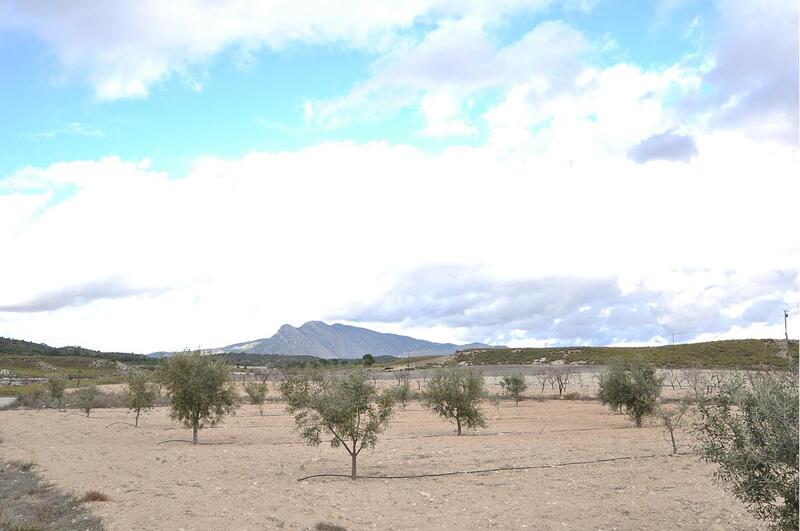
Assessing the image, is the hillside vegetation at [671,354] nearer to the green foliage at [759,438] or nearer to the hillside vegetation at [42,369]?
the green foliage at [759,438]

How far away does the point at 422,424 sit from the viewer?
1841 inches

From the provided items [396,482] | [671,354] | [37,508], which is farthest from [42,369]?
[396,482]

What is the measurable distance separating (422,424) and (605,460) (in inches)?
917

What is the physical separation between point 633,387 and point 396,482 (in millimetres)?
25419

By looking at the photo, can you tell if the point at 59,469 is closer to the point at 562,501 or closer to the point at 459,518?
the point at 459,518

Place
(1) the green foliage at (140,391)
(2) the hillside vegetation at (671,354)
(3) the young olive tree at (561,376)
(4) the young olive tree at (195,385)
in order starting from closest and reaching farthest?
(4) the young olive tree at (195,385) → (1) the green foliage at (140,391) → (3) the young olive tree at (561,376) → (2) the hillside vegetation at (671,354)

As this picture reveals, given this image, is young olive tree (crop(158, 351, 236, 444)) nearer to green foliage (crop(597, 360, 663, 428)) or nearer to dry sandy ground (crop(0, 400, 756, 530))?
dry sandy ground (crop(0, 400, 756, 530))

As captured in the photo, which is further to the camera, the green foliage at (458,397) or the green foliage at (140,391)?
the green foliage at (140,391)

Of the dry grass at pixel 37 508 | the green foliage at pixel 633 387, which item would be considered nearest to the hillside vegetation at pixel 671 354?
the green foliage at pixel 633 387

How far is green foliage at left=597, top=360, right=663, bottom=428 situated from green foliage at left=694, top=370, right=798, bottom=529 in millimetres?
29015

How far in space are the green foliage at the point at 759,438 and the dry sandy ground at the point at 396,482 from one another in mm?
4868

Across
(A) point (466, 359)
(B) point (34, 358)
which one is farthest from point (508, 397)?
(B) point (34, 358)

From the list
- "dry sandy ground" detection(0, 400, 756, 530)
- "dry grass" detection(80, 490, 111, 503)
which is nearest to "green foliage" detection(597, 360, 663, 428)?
"dry sandy ground" detection(0, 400, 756, 530)

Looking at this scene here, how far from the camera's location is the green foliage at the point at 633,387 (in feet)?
130
